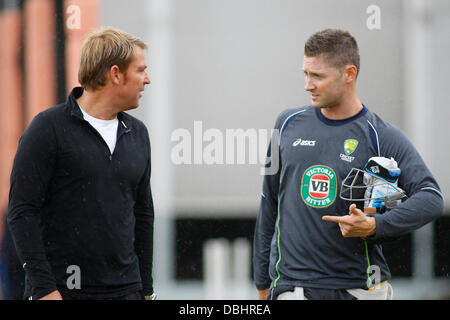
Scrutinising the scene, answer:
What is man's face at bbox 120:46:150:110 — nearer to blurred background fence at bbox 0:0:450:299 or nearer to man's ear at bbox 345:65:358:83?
man's ear at bbox 345:65:358:83

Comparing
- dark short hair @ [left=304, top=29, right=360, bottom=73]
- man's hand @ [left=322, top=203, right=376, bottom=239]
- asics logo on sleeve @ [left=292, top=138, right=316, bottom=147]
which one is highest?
dark short hair @ [left=304, top=29, right=360, bottom=73]

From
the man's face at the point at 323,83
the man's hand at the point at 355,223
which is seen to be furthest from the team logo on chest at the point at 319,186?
the man's face at the point at 323,83

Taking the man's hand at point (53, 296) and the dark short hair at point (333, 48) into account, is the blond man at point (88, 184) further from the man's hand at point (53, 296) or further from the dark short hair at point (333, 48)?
the dark short hair at point (333, 48)

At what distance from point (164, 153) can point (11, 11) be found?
5.55ft

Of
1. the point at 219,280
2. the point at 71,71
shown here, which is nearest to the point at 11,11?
the point at 71,71

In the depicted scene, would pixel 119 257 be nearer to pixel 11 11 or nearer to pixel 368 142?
pixel 368 142

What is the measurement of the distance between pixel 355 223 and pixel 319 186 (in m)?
0.22

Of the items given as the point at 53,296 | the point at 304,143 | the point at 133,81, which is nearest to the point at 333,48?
the point at 304,143

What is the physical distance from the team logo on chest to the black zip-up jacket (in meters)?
0.67

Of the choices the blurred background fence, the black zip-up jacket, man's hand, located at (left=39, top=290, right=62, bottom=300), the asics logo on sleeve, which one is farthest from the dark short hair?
the blurred background fence

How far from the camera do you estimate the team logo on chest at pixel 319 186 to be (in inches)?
105

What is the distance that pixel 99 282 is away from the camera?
2.59 metres

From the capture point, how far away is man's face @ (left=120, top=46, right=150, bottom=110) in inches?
106
